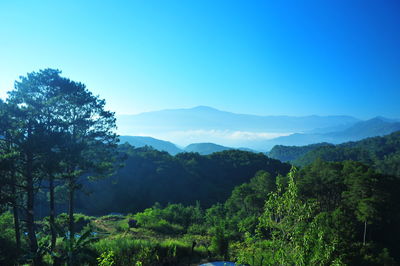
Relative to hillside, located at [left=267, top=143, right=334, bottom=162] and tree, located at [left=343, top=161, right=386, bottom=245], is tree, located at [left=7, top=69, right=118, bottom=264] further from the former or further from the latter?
hillside, located at [left=267, top=143, right=334, bottom=162]

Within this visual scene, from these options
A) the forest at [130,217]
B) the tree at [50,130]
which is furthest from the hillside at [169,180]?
the tree at [50,130]

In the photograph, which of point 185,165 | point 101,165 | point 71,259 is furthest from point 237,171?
point 71,259

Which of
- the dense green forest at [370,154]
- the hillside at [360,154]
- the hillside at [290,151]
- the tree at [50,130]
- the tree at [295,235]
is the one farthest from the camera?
the hillside at [290,151]

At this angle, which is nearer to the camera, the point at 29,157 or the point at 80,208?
the point at 29,157

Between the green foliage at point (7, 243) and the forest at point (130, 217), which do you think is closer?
the forest at point (130, 217)

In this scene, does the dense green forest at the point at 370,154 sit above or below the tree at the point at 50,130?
below

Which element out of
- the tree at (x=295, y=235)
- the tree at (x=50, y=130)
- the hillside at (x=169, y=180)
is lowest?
the hillside at (x=169, y=180)

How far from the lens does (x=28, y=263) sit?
11.3 meters

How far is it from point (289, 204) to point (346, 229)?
2557 cm

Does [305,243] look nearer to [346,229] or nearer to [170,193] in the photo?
[346,229]

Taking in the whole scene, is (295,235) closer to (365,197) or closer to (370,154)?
(365,197)

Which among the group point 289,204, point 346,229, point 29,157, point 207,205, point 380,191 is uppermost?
point 29,157

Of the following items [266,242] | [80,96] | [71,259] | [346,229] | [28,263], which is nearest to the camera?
[266,242]

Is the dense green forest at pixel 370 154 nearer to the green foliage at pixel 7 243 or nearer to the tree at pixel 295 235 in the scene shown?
the green foliage at pixel 7 243
